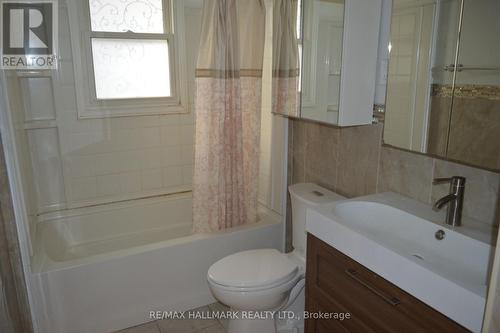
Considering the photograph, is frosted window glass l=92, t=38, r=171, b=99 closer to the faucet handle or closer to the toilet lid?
the toilet lid

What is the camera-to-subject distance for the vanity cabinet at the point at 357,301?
1167mm

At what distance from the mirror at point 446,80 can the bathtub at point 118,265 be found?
1.25 metres

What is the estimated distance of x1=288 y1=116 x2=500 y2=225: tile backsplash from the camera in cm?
144

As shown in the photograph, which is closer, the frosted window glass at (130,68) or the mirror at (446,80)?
the mirror at (446,80)

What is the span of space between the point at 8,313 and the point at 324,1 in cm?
205

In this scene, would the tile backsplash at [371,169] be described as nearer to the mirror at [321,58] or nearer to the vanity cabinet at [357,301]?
the mirror at [321,58]

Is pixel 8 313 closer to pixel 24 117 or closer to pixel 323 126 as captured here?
pixel 24 117

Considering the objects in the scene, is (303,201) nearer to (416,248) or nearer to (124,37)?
(416,248)

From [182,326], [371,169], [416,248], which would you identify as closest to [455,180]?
[416,248]

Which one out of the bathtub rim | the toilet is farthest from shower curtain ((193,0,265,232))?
the toilet

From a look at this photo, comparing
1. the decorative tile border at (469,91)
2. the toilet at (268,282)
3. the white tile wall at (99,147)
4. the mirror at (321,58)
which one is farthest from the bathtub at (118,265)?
the decorative tile border at (469,91)

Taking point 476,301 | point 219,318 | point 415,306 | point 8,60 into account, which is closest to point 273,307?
point 219,318

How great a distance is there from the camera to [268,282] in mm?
1844

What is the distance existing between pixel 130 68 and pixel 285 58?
1325 mm
